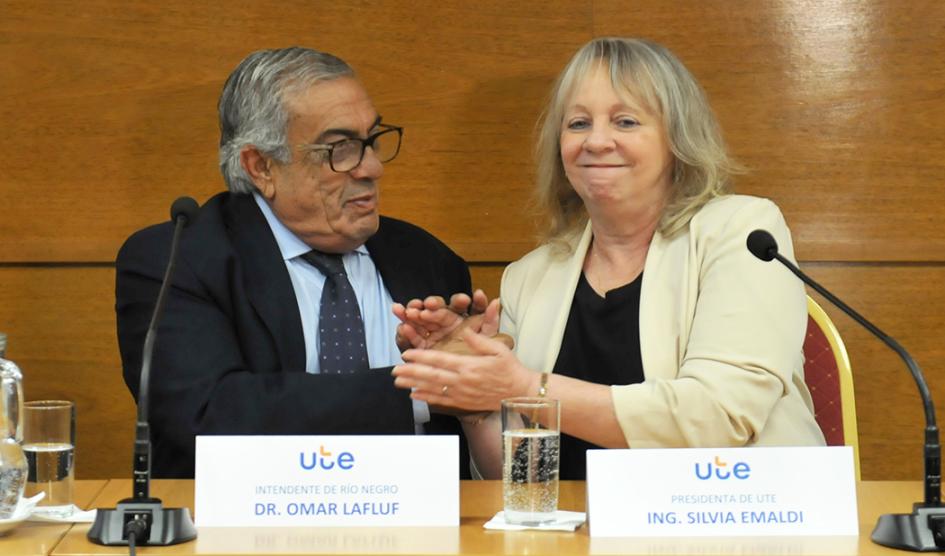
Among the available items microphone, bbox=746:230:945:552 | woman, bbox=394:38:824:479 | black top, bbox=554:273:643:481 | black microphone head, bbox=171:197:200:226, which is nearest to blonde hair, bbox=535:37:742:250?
woman, bbox=394:38:824:479

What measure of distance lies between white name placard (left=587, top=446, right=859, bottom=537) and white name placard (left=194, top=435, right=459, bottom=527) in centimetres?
23

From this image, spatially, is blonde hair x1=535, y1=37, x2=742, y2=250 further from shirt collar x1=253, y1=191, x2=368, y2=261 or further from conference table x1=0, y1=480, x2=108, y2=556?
conference table x1=0, y1=480, x2=108, y2=556

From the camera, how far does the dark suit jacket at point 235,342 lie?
8.09 ft

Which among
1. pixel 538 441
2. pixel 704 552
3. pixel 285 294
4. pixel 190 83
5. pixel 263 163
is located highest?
pixel 190 83

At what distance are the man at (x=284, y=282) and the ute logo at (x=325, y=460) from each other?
634 mm

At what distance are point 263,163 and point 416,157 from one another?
0.60 meters

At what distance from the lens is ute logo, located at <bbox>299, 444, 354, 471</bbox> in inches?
71.6

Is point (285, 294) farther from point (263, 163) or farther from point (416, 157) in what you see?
point (416, 157)

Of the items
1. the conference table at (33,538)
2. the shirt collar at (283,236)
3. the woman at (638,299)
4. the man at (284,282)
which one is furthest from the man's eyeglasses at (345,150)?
the conference table at (33,538)

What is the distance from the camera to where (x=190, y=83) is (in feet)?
10.9

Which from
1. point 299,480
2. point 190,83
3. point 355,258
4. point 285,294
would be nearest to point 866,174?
point 355,258

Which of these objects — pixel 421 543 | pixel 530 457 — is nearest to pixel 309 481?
pixel 421 543

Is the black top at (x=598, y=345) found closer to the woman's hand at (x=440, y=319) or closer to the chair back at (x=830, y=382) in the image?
the woman's hand at (x=440, y=319)

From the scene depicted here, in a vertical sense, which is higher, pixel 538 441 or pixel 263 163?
pixel 263 163
